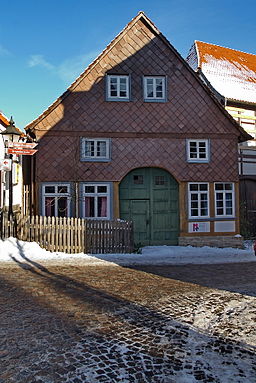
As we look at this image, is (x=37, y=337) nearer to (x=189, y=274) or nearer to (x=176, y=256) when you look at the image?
(x=189, y=274)

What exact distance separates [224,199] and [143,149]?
4325 mm

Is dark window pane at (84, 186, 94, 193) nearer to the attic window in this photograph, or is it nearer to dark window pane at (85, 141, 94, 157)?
the attic window

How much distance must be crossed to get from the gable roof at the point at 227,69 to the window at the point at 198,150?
172 inches

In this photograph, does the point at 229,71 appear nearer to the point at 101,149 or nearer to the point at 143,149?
the point at 143,149

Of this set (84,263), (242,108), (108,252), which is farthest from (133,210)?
(242,108)

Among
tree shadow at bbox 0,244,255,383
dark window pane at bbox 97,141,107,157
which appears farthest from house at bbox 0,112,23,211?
tree shadow at bbox 0,244,255,383

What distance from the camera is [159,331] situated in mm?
4453

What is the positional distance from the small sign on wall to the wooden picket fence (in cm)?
388

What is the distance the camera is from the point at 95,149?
13.7 meters

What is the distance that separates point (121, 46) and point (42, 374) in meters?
13.7

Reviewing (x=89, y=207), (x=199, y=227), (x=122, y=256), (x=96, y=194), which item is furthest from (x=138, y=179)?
(x=122, y=256)

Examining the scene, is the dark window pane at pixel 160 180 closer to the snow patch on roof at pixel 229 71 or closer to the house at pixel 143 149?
the house at pixel 143 149

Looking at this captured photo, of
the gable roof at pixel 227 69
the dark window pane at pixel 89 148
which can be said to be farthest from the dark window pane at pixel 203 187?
the gable roof at pixel 227 69

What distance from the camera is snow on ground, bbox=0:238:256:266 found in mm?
9750
